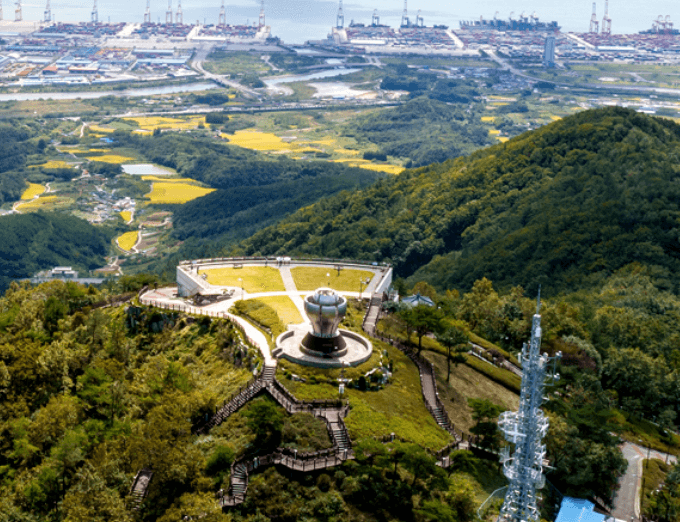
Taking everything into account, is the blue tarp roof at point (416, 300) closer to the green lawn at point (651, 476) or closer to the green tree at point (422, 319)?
the green tree at point (422, 319)

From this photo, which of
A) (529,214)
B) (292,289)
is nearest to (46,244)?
(529,214)

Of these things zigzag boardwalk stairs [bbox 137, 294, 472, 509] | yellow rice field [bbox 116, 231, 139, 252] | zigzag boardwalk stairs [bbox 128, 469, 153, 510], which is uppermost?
zigzag boardwalk stairs [bbox 137, 294, 472, 509]

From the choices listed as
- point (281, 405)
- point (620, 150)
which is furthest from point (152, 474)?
point (620, 150)

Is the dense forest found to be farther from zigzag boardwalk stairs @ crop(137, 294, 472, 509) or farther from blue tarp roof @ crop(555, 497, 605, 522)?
blue tarp roof @ crop(555, 497, 605, 522)

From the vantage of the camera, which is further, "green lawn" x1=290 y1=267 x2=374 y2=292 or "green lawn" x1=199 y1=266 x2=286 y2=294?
"green lawn" x1=290 y1=267 x2=374 y2=292

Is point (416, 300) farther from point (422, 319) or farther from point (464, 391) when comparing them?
point (464, 391)

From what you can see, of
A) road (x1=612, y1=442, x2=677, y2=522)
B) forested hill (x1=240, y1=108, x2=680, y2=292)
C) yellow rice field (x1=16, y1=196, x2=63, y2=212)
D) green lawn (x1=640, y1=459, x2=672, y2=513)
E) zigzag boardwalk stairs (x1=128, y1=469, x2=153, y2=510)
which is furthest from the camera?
yellow rice field (x1=16, y1=196, x2=63, y2=212)

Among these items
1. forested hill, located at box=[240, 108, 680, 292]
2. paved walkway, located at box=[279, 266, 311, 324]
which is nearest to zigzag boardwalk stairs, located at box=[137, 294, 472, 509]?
paved walkway, located at box=[279, 266, 311, 324]
